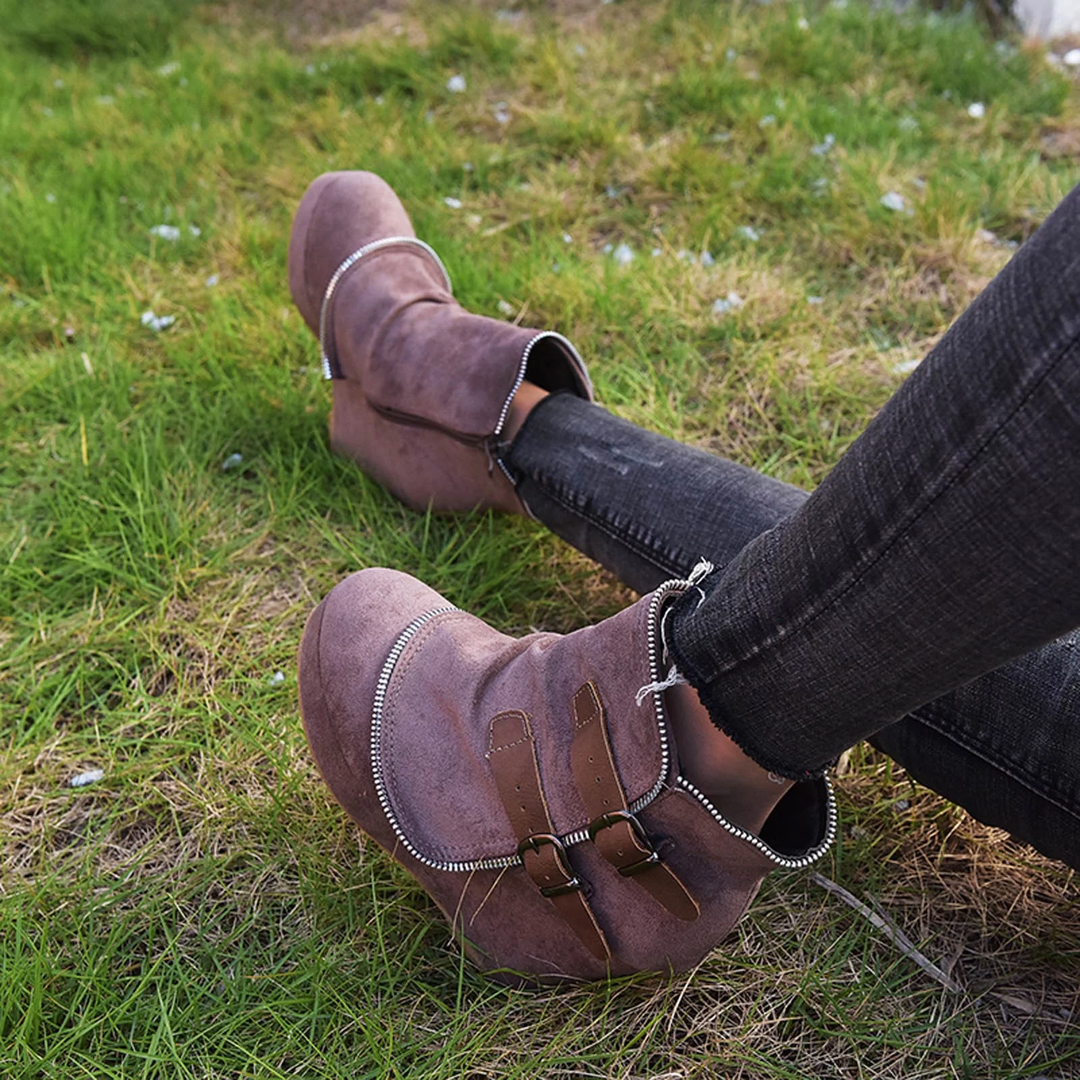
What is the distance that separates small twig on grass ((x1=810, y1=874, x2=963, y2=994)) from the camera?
115cm

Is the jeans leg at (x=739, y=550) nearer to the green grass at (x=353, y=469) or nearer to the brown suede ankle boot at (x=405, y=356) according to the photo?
the brown suede ankle boot at (x=405, y=356)

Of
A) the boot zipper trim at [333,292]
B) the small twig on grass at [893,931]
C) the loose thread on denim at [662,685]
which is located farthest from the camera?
the boot zipper trim at [333,292]

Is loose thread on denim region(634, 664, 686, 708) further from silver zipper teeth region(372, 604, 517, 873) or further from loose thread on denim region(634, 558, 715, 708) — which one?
silver zipper teeth region(372, 604, 517, 873)

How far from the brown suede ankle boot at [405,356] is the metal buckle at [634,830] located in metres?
0.70

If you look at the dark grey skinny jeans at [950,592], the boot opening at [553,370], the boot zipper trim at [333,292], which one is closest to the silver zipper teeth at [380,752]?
the dark grey skinny jeans at [950,592]

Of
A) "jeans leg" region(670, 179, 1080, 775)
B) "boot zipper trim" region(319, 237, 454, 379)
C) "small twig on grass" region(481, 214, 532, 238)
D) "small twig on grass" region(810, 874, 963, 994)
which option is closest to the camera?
"jeans leg" region(670, 179, 1080, 775)

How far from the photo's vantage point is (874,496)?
2.37 ft

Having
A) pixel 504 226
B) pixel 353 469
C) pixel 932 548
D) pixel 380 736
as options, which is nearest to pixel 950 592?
pixel 932 548

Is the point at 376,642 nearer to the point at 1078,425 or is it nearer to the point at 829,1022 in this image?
the point at 829,1022

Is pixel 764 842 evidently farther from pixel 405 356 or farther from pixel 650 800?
pixel 405 356

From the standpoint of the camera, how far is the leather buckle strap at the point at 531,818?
1021mm

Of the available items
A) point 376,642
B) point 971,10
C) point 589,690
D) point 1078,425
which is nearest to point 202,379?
point 376,642

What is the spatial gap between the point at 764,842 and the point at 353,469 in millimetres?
1094

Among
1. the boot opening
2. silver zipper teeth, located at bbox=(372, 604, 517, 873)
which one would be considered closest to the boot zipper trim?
the boot opening
